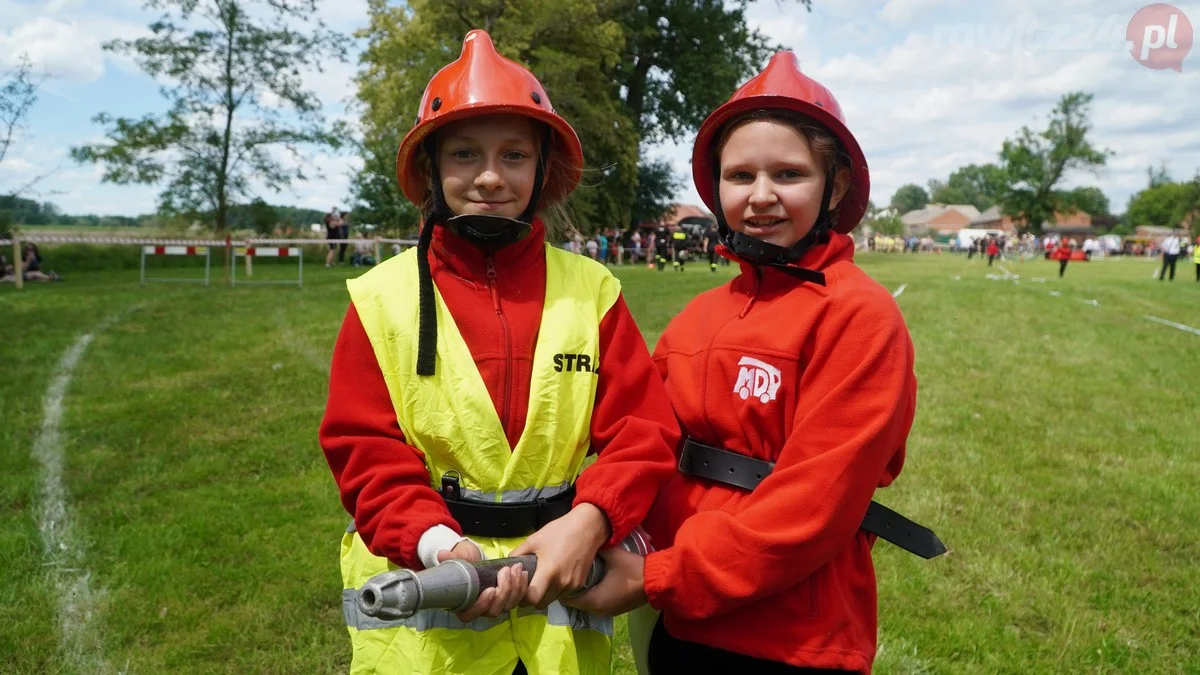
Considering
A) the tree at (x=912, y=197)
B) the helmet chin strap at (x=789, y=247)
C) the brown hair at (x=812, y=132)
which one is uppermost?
the tree at (x=912, y=197)

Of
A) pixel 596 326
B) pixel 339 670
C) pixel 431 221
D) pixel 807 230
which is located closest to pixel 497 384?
pixel 596 326

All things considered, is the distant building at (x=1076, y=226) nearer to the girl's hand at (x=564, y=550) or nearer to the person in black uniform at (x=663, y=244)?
the person in black uniform at (x=663, y=244)

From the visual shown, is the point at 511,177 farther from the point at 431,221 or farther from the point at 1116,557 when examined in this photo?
the point at 1116,557

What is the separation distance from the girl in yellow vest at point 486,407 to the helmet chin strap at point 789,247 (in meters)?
0.32

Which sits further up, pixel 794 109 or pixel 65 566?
pixel 794 109

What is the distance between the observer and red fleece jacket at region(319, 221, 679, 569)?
1.73 meters

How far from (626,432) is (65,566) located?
3695mm

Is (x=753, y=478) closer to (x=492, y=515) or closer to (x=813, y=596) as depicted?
(x=813, y=596)

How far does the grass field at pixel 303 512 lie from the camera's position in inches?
143

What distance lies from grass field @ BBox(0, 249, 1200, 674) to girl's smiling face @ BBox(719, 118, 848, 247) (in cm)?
228

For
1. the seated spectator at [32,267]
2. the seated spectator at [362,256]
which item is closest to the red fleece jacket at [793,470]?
the seated spectator at [32,267]

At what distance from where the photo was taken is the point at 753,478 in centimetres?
182

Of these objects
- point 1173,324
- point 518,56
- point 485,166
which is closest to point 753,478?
point 485,166

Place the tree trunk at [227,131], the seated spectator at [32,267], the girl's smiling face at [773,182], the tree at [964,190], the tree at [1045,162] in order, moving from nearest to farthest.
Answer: the girl's smiling face at [773,182]
the seated spectator at [32,267]
the tree trunk at [227,131]
the tree at [1045,162]
the tree at [964,190]
